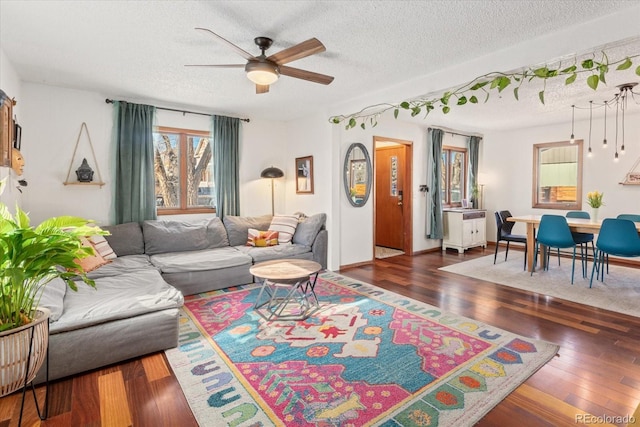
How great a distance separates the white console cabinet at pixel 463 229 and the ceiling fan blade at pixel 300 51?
488cm

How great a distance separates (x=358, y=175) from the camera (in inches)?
208

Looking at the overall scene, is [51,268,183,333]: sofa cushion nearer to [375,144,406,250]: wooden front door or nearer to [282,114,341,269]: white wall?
[282,114,341,269]: white wall

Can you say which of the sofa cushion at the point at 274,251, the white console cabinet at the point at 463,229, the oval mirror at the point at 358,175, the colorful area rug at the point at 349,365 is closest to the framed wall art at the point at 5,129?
the colorful area rug at the point at 349,365

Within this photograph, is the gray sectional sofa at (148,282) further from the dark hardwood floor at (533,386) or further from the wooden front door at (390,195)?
the wooden front door at (390,195)

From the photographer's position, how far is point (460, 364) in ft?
7.35

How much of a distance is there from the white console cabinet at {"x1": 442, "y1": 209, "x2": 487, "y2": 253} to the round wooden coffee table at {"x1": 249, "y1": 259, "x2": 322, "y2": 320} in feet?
12.4

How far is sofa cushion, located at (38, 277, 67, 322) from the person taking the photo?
2144 mm

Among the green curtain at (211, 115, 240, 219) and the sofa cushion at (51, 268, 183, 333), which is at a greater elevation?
the green curtain at (211, 115, 240, 219)

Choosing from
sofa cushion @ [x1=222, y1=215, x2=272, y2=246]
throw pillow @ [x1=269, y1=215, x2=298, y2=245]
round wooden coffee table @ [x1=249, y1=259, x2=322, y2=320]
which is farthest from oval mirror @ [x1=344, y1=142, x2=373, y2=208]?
round wooden coffee table @ [x1=249, y1=259, x2=322, y2=320]

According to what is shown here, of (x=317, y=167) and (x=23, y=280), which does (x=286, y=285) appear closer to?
(x=23, y=280)

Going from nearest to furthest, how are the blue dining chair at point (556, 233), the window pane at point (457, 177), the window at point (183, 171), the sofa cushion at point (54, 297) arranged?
the sofa cushion at point (54, 297)
the blue dining chair at point (556, 233)
the window at point (183, 171)
the window pane at point (457, 177)

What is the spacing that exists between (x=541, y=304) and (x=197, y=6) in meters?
4.09

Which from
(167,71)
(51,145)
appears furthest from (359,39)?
(51,145)

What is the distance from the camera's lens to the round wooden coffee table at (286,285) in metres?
2.96
